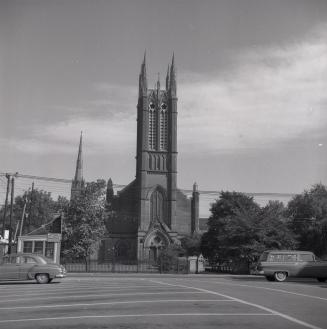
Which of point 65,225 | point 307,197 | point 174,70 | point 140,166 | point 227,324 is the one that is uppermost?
point 174,70

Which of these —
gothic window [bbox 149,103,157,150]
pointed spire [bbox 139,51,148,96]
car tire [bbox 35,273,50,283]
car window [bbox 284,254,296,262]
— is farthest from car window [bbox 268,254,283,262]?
pointed spire [bbox 139,51,148,96]

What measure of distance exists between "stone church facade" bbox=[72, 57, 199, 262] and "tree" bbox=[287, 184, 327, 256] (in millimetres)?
25487

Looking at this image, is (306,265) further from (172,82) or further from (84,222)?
(172,82)

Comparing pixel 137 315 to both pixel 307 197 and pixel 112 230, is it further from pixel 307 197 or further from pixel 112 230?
pixel 112 230

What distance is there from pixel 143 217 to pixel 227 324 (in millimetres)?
73619

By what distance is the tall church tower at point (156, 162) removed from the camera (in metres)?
82.4

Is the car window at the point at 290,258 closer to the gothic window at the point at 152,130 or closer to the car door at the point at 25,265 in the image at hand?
the car door at the point at 25,265

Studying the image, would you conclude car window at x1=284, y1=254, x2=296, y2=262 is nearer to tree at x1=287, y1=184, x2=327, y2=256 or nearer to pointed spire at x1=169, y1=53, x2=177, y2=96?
tree at x1=287, y1=184, x2=327, y2=256

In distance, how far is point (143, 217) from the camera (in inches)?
3258

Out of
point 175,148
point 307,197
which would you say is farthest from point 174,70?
point 307,197

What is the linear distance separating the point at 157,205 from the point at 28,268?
207 ft

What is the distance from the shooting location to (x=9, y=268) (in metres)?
21.7

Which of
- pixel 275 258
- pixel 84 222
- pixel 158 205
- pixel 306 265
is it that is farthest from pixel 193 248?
pixel 306 265

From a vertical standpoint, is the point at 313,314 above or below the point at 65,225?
below
